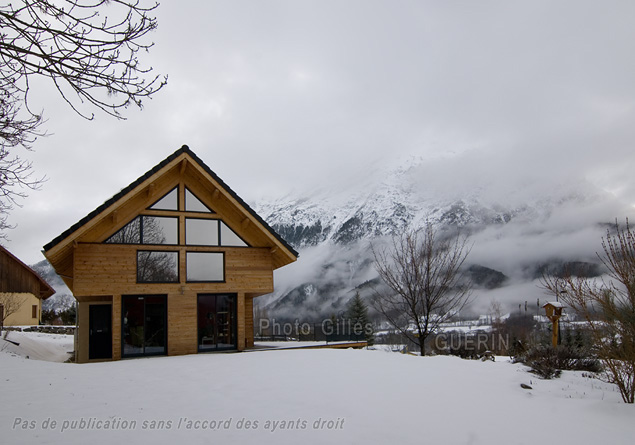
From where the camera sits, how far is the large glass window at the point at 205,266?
16.8m

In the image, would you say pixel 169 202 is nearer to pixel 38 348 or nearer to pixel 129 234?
pixel 129 234

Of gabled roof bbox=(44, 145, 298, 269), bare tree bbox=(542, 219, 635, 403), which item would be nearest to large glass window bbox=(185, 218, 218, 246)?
gabled roof bbox=(44, 145, 298, 269)

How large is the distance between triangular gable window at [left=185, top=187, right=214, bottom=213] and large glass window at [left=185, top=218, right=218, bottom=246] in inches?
14.0

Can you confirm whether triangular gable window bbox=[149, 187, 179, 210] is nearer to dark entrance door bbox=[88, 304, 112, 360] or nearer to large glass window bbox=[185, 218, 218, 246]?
large glass window bbox=[185, 218, 218, 246]

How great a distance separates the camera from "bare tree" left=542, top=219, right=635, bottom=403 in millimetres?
7832

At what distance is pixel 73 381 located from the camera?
9.62 m

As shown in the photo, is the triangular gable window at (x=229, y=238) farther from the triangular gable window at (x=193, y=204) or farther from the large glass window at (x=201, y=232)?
the triangular gable window at (x=193, y=204)

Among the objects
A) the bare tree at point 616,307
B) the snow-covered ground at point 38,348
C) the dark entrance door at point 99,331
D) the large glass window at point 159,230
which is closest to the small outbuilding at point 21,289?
the snow-covered ground at point 38,348

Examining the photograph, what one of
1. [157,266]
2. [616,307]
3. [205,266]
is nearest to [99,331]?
[157,266]

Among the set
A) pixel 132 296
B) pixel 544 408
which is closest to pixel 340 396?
pixel 544 408

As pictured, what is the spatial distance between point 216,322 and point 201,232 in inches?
128

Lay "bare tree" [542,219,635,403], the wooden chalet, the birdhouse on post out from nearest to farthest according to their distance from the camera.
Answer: "bare tree" [542,219,635,403] < the wooden chalet < the birdhouse on post

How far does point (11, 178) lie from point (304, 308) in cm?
13524

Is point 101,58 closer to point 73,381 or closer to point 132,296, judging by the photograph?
point 73,381
